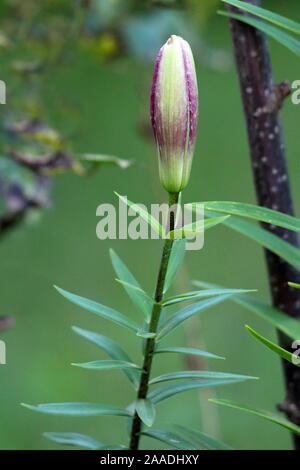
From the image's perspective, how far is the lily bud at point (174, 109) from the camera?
0.18 metres

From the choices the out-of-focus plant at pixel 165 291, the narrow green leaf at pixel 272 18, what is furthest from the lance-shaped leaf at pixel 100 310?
the narrow green leaf at pixel 272 18

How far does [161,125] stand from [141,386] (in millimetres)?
87

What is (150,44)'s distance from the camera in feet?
1.71

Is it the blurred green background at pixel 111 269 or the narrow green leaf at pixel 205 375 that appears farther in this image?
the blurred green background at pixel 111 269

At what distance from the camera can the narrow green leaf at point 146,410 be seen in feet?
0.66

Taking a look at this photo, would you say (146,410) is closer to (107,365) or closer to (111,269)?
(107,365)

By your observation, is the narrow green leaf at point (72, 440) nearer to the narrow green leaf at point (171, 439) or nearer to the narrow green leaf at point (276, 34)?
the narrow green leaf at point (171, 439)

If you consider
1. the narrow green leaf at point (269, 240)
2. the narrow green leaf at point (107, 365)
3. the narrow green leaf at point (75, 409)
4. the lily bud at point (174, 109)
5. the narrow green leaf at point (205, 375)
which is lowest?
the narrow green leaf at point (75, 409)

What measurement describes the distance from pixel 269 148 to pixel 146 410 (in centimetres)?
11

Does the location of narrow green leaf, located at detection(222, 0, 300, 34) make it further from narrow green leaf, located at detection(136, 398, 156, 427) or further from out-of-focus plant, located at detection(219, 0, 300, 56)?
narrow green leaf, located at detection(136, 398, 156, 427)

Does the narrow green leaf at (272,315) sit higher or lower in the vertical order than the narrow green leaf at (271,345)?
higher

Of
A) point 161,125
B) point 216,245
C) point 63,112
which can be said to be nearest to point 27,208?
point 63,112

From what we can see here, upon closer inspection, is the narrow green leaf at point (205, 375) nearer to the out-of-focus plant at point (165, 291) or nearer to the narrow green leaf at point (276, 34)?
the out-of-focus plant at point (165, 291)

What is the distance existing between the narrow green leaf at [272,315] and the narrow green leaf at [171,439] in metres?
0.05
